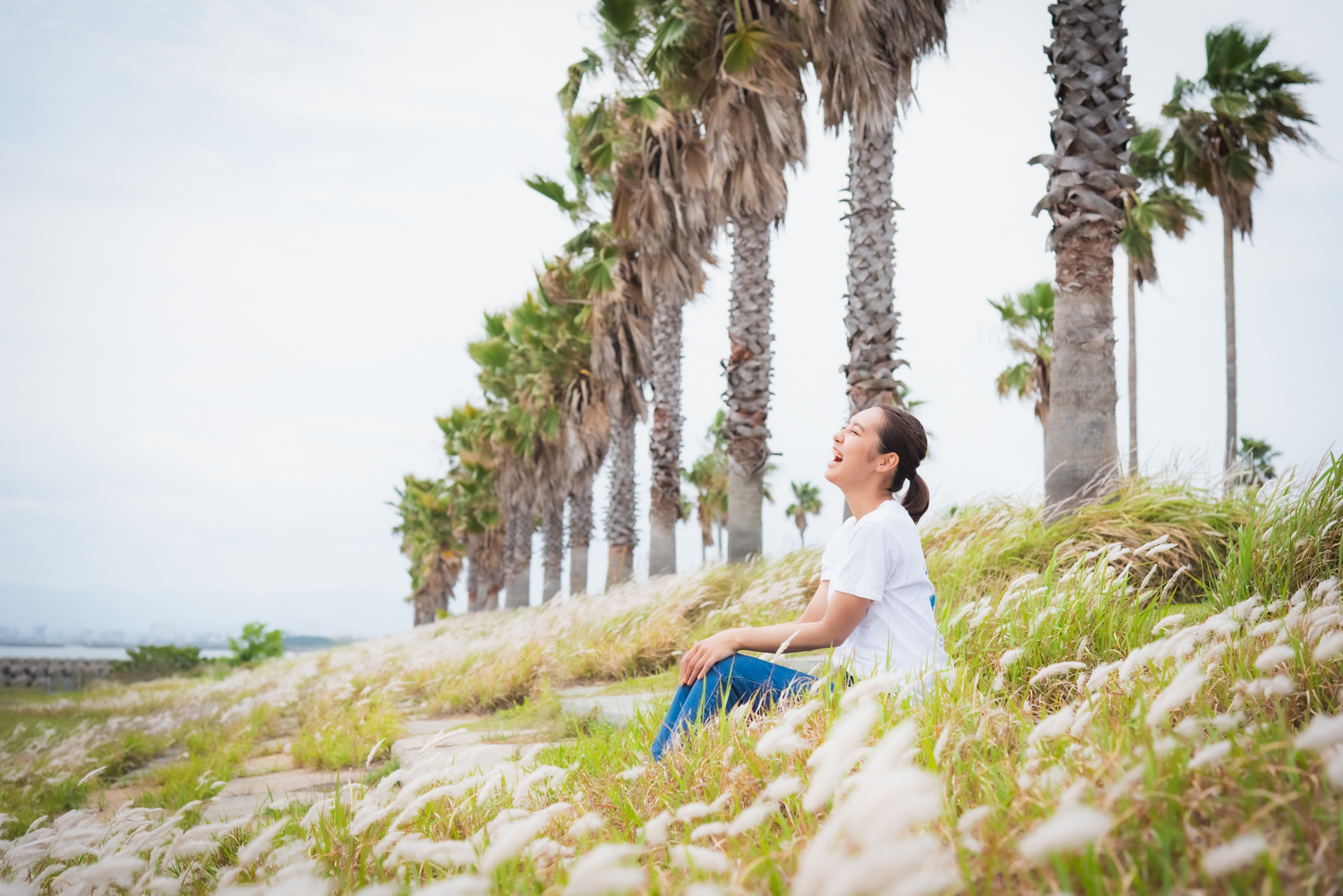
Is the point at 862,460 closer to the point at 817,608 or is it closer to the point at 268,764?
the point at 817,608

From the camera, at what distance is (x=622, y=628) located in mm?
7418

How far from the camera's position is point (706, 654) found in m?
2.63

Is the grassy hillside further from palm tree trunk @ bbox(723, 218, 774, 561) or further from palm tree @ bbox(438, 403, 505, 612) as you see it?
palm tree @ bbox(438, 403, 505, 612)

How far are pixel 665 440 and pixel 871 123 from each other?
707 cm

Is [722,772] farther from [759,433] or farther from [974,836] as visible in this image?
[759,433]

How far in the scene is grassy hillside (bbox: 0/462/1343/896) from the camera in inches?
41.6

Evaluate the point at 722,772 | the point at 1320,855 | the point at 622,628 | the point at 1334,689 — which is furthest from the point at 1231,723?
the point at 622,628

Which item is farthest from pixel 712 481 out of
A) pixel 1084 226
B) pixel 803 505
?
pixel 1084 226

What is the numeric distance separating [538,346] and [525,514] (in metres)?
7.00

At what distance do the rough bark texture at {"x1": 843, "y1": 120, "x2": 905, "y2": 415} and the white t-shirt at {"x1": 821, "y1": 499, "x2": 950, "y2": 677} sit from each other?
588 cm

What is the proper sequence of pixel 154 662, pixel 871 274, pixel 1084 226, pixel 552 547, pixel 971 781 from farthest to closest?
pixel 154 662 → pixel 552 547 → pixel 871 274 → pixel 1084 226 → pixel 971 781

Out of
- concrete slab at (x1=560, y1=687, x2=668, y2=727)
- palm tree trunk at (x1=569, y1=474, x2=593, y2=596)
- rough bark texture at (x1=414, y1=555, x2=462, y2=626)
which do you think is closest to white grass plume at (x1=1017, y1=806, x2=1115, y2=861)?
concrete slab at (x1=560, y1=687, x2=668, y2=727)

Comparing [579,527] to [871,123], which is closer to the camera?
[871,123]

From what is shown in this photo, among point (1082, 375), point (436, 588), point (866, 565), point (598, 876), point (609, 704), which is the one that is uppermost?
point (1082, 375)
